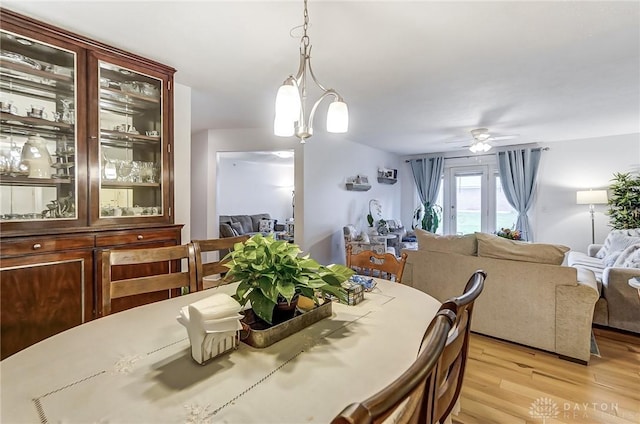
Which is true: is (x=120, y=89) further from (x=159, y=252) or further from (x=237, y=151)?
(x=237, y=151)

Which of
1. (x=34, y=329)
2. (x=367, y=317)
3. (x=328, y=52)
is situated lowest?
(x=34, y=329)

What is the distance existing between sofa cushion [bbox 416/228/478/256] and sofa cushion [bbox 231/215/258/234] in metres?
4.84

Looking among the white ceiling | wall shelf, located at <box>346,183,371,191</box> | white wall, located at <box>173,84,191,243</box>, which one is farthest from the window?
white wall, located at <box>173,84,191,243</box>

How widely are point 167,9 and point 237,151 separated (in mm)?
3060

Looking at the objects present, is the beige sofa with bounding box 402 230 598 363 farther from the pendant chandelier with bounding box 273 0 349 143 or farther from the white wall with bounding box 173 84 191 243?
the white wall with bounding box 173 84 191 243

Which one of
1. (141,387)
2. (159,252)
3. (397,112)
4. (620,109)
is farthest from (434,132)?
(141,387)

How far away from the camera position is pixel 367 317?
3.91 ft

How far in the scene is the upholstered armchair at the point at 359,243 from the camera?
4648 millimetres

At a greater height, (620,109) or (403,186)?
(620,109)

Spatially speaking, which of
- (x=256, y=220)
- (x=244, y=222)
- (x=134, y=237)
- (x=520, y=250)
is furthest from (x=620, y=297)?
(x=256, y=220)

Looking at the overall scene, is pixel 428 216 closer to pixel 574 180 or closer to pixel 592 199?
pixel 574 180

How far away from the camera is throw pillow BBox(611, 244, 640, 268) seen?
A: 2.96 m

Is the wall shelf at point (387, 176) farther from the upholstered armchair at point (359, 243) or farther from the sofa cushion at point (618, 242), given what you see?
the sofa cushion at point (618, 242)

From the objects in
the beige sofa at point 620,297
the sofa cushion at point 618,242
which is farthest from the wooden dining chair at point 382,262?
the sofa cushion at point 618,242
